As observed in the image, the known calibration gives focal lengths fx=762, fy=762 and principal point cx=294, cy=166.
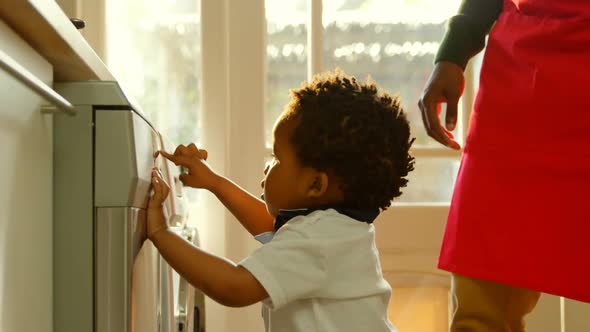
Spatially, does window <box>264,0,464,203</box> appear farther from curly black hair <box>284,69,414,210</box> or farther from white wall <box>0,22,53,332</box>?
white wall <box>0,22,53,332</box>

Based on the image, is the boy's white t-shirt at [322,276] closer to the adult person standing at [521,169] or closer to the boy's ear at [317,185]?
the boy's ear at [317,185]

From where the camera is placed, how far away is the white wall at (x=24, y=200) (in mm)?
614

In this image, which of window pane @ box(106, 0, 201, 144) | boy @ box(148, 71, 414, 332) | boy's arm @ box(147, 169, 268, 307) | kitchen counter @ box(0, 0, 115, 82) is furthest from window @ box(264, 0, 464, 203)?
kitchen counter @ box(0, 0, 115, 82)

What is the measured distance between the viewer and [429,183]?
2.02 metres

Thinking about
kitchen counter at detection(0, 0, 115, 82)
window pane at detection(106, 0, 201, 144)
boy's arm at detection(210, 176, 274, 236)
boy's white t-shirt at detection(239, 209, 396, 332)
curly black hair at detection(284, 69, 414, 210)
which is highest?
window pane at detection(106, 0, 201, 144)

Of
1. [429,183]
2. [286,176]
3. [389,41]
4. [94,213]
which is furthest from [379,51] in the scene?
[94,213]

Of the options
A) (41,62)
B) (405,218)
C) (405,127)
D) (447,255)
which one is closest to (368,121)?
(405,127)

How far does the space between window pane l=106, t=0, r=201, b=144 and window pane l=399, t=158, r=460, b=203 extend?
1.89 ft

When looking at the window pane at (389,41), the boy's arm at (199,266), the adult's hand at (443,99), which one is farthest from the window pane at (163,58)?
the boy's arm at (199,266)

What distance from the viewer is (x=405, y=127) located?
1049 millimetres

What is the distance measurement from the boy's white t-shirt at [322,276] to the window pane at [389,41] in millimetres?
1032

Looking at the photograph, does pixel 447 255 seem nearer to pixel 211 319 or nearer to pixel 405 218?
pixel 405 218

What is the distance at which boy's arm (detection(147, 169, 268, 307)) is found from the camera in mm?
874

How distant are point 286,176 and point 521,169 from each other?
385 millimetres
